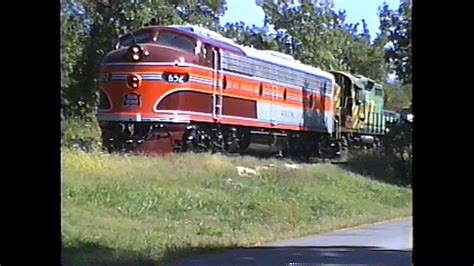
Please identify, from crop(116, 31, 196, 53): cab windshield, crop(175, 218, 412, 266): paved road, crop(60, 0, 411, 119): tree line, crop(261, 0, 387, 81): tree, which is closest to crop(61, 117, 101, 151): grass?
crop(60, 0, 411, 119): tree line

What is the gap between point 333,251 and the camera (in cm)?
637

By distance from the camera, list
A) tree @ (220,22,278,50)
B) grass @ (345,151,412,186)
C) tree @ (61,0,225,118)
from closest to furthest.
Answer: tree @ (61,0,225,118) < grass @ (345,151,412,186) < tree @ (220,22,278,50)

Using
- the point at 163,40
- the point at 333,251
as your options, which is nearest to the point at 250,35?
the point at 163,40

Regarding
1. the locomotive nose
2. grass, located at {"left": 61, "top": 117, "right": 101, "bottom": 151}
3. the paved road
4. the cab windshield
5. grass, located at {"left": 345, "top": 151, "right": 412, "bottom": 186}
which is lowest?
the paved road

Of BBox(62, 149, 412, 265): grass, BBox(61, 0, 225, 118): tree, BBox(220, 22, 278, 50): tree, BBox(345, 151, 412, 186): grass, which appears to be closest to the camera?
BBox(62, 149, 412, 265): grass

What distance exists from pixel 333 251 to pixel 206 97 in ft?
11.2

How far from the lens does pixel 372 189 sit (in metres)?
8.67

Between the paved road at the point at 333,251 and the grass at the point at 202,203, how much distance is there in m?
0.23

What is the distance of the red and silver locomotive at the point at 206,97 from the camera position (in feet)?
27.9

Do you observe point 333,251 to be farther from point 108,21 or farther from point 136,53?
point 136,53

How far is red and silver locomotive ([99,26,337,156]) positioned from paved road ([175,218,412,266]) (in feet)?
6.76

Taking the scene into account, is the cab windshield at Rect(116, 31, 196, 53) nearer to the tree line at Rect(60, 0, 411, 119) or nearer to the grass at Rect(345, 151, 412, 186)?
the tree line at Rect(60, 0, 411, 119)

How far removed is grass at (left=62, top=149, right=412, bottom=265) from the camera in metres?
6.85
